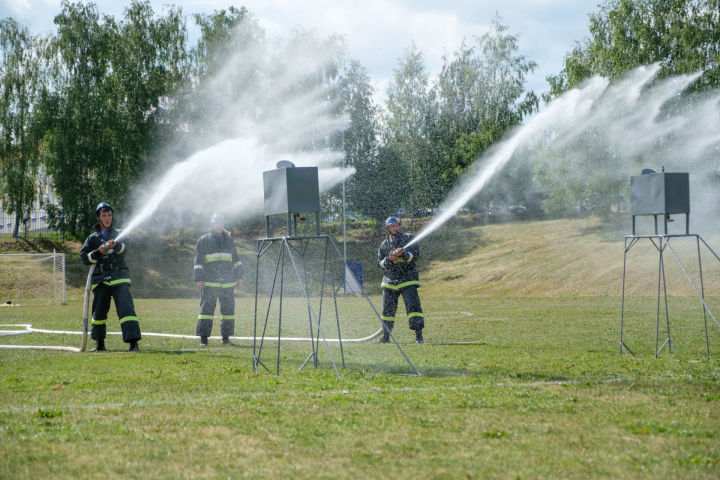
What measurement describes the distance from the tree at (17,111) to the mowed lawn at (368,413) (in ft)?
109

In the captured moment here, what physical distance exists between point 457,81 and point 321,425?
45.3 meters

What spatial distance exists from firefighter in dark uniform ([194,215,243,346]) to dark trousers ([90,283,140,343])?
49.5 inches

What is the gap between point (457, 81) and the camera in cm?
4888

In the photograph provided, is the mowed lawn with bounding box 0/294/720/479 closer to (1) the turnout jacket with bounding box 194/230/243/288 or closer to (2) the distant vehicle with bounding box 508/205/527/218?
(1) the turnout jacket with bounding box 194/230/243/288

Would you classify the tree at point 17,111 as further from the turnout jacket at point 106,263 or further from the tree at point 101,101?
the turnout jacket at point 106,263

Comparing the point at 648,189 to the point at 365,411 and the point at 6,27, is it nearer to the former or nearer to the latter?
the point at 365,411

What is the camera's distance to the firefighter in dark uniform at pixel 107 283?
37.9 feet

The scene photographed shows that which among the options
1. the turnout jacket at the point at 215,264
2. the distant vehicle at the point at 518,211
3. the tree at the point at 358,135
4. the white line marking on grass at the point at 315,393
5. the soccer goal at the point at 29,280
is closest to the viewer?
the white line marking on grass at the point at 315,393

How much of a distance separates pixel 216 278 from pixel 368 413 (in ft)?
23.0

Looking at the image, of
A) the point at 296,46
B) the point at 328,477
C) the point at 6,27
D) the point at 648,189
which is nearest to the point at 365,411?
the point at 328,477

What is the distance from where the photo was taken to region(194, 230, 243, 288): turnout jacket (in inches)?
501

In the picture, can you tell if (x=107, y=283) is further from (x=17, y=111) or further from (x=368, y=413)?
(x=17, y=111)

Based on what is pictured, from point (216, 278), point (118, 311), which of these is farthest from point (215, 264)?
point (118, 311)

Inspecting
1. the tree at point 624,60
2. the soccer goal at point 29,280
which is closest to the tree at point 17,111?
the soccer goal at point 29,280
